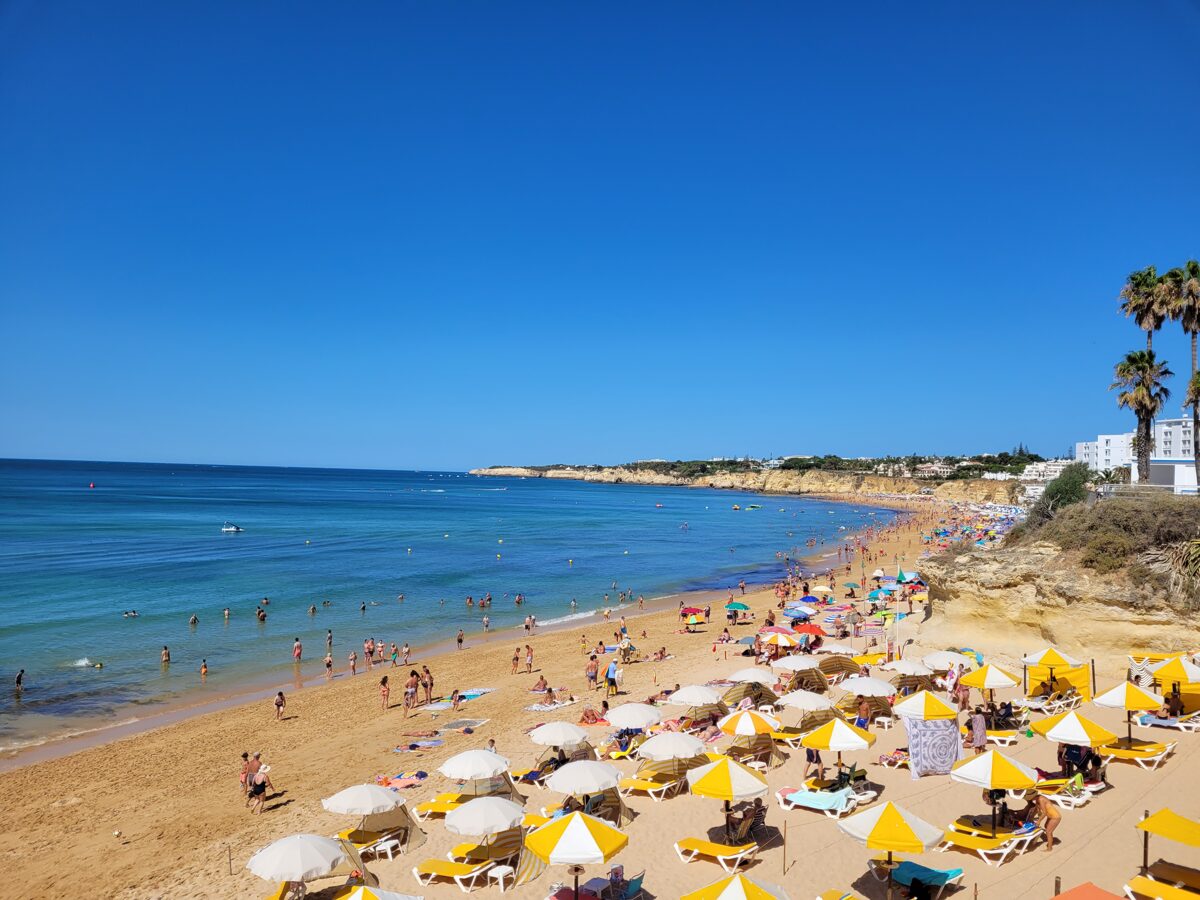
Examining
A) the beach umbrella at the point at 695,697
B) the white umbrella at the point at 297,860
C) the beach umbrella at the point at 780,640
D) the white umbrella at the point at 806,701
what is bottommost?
the beach umbrella at the point at 780,640

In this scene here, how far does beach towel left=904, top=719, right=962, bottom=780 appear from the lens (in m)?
12.0

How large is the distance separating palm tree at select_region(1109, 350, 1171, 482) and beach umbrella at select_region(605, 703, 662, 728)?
24193 millimetres

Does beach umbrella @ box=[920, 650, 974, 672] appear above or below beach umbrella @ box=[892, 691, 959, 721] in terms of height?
below

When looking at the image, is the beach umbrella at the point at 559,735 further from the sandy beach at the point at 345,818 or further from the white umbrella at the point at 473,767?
the white umbrella at the point at 473,767

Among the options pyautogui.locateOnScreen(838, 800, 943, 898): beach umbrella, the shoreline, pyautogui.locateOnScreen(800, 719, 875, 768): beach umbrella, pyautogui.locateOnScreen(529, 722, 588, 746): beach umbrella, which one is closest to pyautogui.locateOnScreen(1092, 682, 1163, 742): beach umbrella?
pyautogui.locateOnScreen(800, 719, 875, 768): beach umbrella

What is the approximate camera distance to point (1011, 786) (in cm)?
930

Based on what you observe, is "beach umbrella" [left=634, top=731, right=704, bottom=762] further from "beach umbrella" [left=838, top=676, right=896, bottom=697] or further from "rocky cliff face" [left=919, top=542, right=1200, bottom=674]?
"rocky cliff face" [left=919, top=542, right=1200, bottom=674]

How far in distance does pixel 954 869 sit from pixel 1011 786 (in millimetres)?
1267

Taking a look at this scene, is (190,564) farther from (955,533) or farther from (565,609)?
(955,533)

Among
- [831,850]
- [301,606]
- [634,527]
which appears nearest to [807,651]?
[831,850]

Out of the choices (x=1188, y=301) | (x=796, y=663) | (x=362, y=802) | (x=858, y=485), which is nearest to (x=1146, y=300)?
(x=1188, y=301)

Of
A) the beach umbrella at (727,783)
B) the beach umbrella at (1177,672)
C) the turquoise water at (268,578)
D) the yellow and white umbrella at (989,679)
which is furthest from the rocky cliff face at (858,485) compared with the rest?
the beach umbrella at (727,783)

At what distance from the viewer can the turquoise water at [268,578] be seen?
76.6ft

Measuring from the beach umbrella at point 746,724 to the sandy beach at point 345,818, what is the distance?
2.72ft
